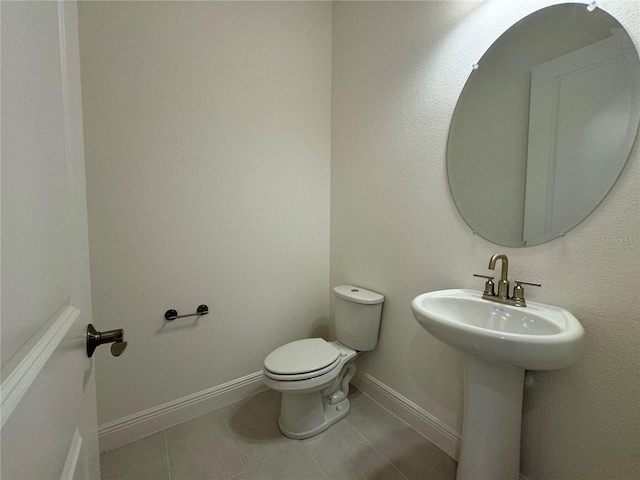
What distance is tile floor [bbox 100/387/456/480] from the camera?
1213 millimetres

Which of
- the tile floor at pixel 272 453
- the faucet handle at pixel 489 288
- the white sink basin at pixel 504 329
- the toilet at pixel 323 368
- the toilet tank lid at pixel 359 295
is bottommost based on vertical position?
the tile floor at pixel 272 453

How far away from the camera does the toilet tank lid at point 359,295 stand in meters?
1.57

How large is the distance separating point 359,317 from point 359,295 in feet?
0.42

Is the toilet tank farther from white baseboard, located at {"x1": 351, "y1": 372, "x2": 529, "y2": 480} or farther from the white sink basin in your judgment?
the white sink basin

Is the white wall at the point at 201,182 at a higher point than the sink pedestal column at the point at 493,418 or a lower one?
higher

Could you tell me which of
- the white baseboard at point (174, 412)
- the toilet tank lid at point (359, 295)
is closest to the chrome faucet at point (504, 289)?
the toilet tank lid at point (359, 295)

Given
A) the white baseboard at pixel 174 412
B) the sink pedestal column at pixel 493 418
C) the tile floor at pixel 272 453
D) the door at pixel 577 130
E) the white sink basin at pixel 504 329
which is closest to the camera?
the white sink basin at pixel 504 329

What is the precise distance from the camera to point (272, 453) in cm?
132

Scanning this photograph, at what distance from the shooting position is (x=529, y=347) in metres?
0.73

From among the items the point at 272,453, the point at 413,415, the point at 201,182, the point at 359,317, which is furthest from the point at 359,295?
the point at 201,182

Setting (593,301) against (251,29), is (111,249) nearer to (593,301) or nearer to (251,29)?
(251,29)

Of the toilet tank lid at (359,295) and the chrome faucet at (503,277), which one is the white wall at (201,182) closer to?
the toilet tank lid at (359,295)

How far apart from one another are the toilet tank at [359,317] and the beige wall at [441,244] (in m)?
0.07

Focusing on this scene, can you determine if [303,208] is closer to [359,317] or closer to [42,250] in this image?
[359,317]
